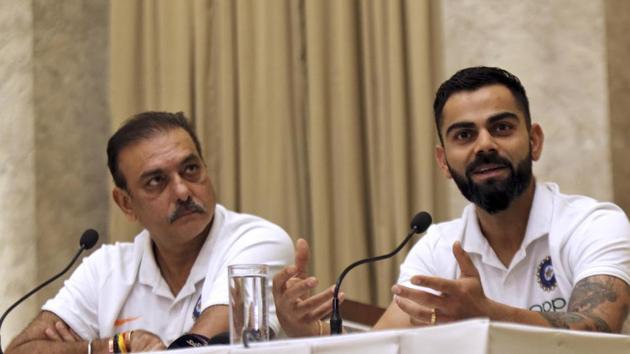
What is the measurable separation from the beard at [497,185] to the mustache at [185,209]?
0.91 m

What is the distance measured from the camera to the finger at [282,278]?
2740 millimetres

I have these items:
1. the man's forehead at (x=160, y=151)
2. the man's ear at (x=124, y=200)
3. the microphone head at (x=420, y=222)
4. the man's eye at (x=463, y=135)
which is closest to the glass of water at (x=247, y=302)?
the microphone head at (x=420, y=222)

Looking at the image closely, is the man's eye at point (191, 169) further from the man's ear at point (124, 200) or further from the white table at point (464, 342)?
the white table at point (464, 342)

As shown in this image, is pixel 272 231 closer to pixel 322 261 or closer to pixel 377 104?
pixel 322 261

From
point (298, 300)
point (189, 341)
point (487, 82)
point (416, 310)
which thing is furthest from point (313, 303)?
point (487, 82)

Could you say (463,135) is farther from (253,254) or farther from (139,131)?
(139,131)

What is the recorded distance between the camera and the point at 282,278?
9.14 feet

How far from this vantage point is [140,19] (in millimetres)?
4660

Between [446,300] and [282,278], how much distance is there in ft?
1.96

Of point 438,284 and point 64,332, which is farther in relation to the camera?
point 64,332

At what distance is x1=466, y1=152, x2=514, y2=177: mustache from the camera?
308 centimetres

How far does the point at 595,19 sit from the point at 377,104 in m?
0.87

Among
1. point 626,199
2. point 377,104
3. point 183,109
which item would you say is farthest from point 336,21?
point 626,199

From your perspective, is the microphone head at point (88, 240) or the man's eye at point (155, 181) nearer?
the microphone head at point (88, 240)
